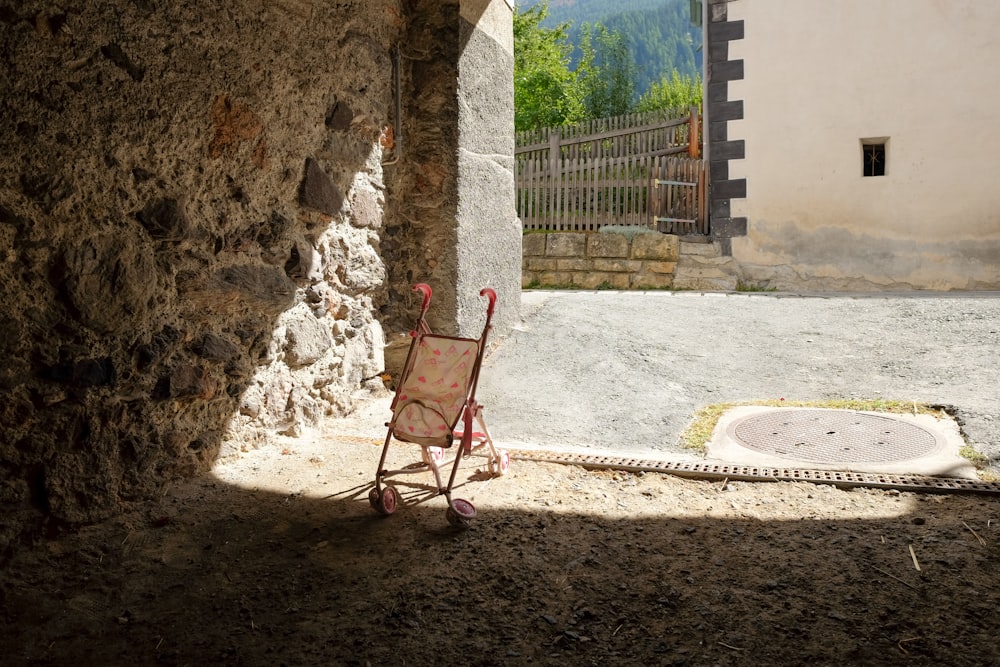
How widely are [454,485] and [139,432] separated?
4.16ft

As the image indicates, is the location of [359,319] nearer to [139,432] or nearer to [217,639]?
[139,432]

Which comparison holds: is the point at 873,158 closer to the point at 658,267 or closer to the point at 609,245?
the point at 658,267

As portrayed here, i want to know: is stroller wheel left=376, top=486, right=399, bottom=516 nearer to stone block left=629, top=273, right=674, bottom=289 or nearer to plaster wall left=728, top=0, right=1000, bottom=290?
stone block left=629, top=273, right=674, bottom=289

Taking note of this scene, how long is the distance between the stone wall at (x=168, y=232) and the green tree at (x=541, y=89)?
48.6 feet

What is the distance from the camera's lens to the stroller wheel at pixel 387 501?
119 inches

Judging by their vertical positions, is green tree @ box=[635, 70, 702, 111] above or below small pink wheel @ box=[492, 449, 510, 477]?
above

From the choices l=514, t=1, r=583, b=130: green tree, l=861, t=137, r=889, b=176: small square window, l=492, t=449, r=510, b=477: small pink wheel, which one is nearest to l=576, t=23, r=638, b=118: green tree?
l=514, t=1, r=583, b=130: green tree

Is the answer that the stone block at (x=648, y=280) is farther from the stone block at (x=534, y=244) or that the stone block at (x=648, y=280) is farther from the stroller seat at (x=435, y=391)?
the stroller seat at (x=435, y=391)

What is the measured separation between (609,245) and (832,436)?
575cm

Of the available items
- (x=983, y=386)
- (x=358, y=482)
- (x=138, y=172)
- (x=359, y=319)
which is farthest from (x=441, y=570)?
(x=983, y=386)

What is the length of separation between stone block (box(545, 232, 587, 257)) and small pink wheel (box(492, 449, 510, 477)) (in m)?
6.20

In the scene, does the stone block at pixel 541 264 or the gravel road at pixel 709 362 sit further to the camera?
the stone block at pixel 541 264

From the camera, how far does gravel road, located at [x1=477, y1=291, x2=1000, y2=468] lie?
4.33 m

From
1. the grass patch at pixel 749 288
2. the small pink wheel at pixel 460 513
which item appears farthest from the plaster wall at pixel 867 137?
the small pink wheel at pixel 460 513
